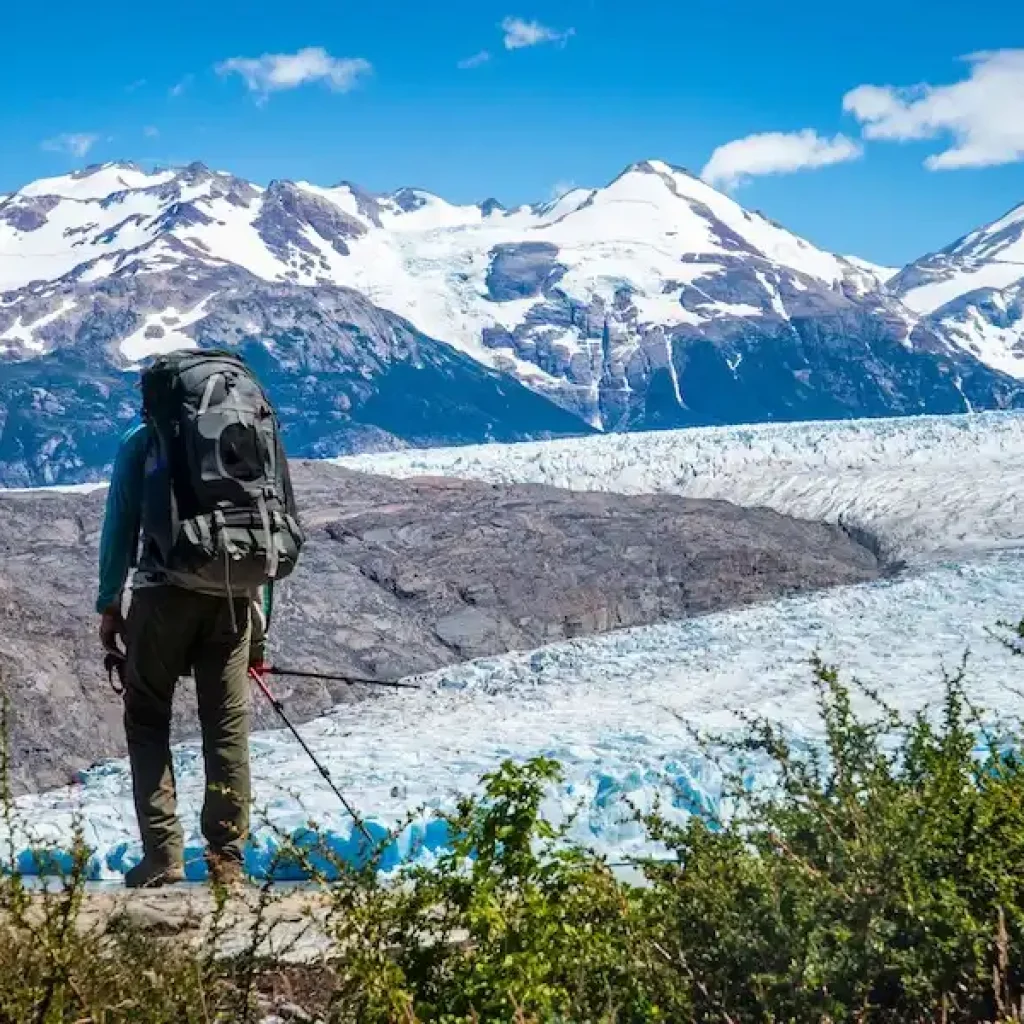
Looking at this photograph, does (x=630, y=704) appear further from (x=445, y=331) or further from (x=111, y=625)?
(x=445, y=331)

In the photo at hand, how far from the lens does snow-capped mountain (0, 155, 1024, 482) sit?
137375 millimetres

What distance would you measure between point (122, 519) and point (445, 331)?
6089 inches

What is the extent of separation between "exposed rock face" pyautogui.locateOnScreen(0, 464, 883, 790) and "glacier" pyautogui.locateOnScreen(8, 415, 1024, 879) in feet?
4.59

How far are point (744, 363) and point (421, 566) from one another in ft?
501

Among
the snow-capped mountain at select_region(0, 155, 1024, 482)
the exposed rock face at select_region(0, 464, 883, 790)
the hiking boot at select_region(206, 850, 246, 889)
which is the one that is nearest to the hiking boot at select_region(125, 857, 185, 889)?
the hiking boot at select_region(206, 850, 246, 889)

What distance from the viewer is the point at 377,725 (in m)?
10.7

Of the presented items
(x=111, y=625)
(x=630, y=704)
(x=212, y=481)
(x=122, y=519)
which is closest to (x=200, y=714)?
(x=111, y=625)

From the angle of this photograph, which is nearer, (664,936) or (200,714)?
(664,936)

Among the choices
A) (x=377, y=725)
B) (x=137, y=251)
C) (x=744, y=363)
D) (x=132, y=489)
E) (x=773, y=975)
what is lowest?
(x=377, y=725)

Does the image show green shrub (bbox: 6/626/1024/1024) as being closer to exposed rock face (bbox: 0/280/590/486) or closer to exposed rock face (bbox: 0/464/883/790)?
exposed rock face (bbox: 0/464/883/790)

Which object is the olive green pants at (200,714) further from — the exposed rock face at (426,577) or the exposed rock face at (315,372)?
the exposed rock face at (315,372)

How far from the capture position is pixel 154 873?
4.34 m

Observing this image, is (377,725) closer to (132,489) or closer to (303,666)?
(303,666)

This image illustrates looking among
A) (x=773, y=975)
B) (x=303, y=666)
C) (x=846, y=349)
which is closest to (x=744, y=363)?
(x=846, y=349)
